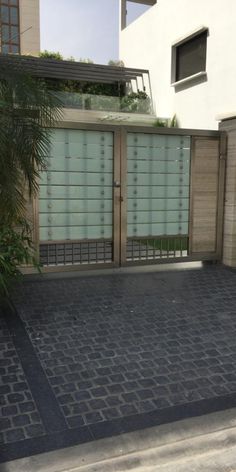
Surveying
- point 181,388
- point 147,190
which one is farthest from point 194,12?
point 181,388

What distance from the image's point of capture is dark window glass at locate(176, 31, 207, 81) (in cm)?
1052

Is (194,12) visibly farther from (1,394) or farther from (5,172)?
(1,394)

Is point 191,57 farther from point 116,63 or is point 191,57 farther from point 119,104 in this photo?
point 116,63

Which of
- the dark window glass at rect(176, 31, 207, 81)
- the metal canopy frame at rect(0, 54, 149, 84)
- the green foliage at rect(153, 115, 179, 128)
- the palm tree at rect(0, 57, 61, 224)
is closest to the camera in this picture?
the palm tree at rect(0, 57, 61, 224)

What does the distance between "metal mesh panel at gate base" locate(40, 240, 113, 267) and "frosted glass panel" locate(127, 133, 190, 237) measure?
0.45 m

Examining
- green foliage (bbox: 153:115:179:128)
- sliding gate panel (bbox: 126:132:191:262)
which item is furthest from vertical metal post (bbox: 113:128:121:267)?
green foliage (bbox: 153:115:179:128)

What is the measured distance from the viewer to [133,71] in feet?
49.7

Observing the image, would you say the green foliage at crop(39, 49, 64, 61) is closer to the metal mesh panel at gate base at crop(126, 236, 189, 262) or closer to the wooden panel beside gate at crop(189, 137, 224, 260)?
the wooden panel beside gate at crop(189, 137, 224, 260)

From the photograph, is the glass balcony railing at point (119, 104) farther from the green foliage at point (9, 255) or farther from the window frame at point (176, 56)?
the green foliage at point (9, 255)

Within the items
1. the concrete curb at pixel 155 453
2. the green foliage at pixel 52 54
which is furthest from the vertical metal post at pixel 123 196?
the green foliage at pixel 52 54

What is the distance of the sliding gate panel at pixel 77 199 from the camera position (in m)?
5.43

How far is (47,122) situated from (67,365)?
7.64 feet

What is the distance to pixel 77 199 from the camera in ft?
18.4

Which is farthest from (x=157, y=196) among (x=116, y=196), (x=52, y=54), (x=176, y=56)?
(x=52, y=54)
